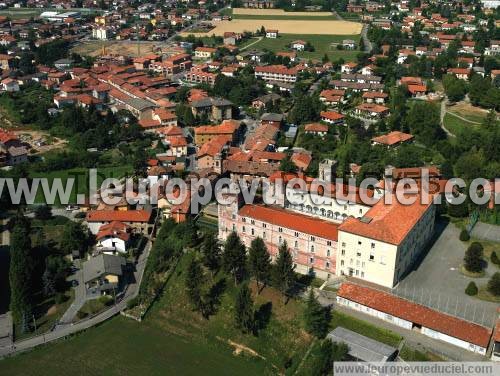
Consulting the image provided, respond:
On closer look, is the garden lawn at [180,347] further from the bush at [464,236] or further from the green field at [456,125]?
the green field at [456,125]

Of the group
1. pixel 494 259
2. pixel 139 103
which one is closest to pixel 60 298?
pixel 494 259

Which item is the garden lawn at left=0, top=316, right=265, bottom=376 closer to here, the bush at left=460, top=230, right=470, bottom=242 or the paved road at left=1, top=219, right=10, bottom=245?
the paved road at left=1, top=219, right=10, bottom=245

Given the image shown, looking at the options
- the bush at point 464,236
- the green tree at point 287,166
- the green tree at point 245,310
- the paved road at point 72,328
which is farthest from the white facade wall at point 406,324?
the green tree at point 287,166

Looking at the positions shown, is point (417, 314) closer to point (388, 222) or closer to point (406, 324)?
point (406, 324)

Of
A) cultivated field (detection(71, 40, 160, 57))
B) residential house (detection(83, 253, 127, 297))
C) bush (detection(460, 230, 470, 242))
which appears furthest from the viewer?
cultivated field (detection(71, 40, 160, 57))

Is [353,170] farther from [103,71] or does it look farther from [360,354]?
[103,71]

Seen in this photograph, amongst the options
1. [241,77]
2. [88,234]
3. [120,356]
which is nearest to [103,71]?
[241,77]

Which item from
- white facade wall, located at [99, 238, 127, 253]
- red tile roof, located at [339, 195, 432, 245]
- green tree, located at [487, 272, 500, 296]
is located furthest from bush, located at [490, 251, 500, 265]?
white facade wall, located at [99, 238, 127, 253]
